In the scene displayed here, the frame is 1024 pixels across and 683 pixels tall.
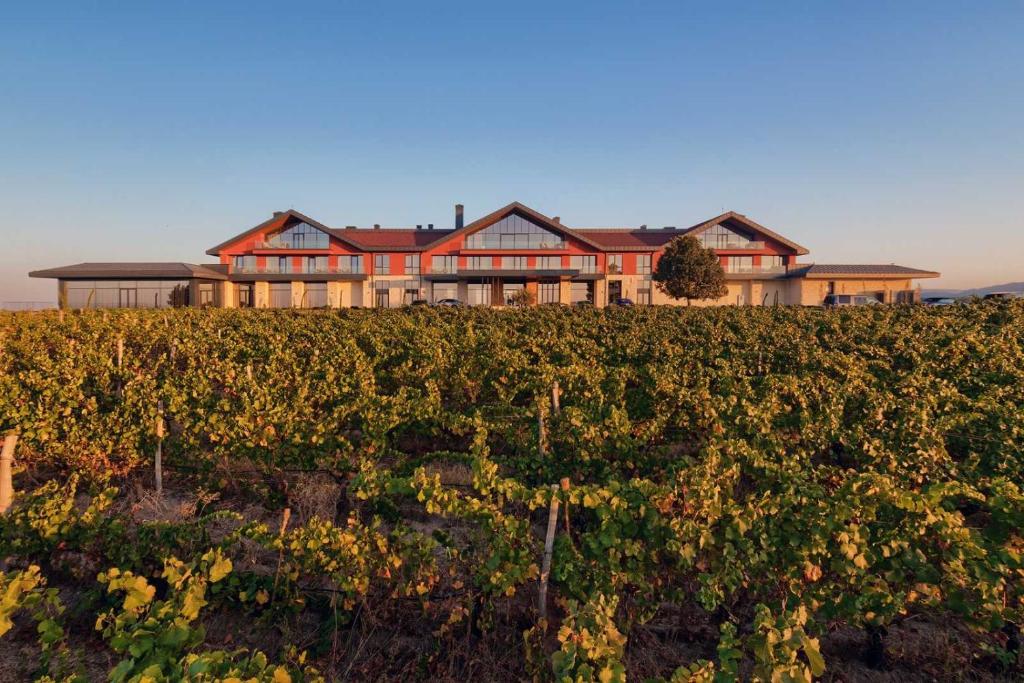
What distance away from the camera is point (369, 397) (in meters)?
6.60

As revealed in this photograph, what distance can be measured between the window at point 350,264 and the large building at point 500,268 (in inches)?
3.7

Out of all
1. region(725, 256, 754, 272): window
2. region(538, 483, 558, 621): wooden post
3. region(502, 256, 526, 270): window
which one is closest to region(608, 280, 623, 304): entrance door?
region(502, 256, 526, 270): window

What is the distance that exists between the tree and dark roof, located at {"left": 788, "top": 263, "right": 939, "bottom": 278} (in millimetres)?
9430

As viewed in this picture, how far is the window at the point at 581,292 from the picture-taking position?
164 feet

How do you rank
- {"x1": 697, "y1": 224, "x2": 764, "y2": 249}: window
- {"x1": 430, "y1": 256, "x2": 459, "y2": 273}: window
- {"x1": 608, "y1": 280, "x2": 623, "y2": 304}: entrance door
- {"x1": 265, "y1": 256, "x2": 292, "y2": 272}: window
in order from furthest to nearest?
{"x1": 697, "y1": 224, "x2": 764, "y2": 249}: window < {"x1": 608, "y1": 280, "x2": 623, "y2": 304}: entrance door < {"x1": 265, "y1": 256, "x2": 292, "y2": 272}: window < {"x1": 430, "y1": 256, "x2": 459, "y2": 273}: window

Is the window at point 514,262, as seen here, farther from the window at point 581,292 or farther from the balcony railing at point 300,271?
the balcony railing at point 300,271

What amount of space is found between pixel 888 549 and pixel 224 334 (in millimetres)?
16170

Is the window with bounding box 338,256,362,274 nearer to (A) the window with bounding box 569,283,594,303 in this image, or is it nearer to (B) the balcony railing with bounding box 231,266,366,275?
(B) the balcony railing with bounding box 231,266,366,275

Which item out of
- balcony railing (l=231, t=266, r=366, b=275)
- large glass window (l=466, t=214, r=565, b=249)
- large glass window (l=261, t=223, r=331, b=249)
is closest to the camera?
large glass window (l=466, t=214, r=565, b=249)

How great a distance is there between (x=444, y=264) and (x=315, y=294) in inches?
497

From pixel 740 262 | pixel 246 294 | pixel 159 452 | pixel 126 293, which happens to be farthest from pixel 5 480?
pixel 740 262

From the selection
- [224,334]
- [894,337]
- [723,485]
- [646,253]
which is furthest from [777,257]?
[723,485]

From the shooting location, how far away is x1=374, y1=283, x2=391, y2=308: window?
49906 mm

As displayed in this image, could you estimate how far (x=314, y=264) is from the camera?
4969 centimetres
